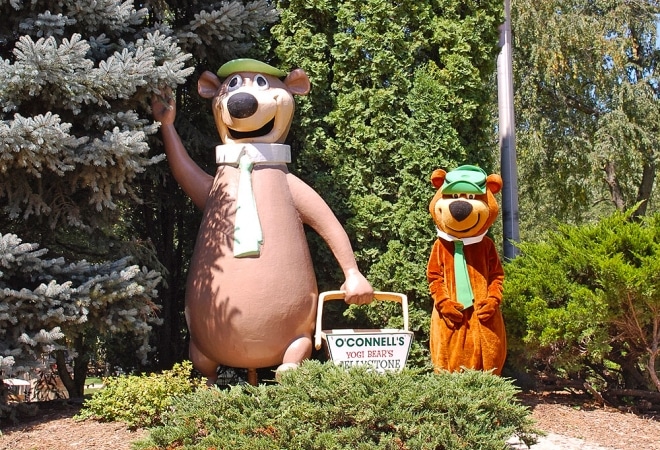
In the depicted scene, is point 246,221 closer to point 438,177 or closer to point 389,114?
point 438,177

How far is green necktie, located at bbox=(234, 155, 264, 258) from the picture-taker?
5.22 metres

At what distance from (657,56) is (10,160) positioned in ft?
35.2

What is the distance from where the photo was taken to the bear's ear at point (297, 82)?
5.79m

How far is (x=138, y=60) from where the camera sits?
5059 mm

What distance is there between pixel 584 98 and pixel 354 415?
9961 millimetres

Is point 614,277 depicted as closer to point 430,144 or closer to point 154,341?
point 430,144

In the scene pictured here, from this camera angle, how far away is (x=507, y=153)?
736cm

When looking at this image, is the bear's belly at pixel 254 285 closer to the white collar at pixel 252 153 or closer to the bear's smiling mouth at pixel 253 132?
the white collar at pixel 252 153

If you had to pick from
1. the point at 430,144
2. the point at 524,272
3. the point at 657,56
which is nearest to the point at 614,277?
the point at 524,272

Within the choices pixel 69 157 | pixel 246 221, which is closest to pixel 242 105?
pixel 246 221

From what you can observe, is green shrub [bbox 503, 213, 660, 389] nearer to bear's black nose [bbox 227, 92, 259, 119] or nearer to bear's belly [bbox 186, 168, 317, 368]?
bear's belly [bbox 186, 168, 317, 368]

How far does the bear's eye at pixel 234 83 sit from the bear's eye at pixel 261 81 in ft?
0.38

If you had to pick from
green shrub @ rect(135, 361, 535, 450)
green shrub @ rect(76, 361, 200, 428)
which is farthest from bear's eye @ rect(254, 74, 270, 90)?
green shrub @ rect(135, 361, 535, 450)

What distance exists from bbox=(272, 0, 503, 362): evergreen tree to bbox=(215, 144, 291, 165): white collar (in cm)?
92
